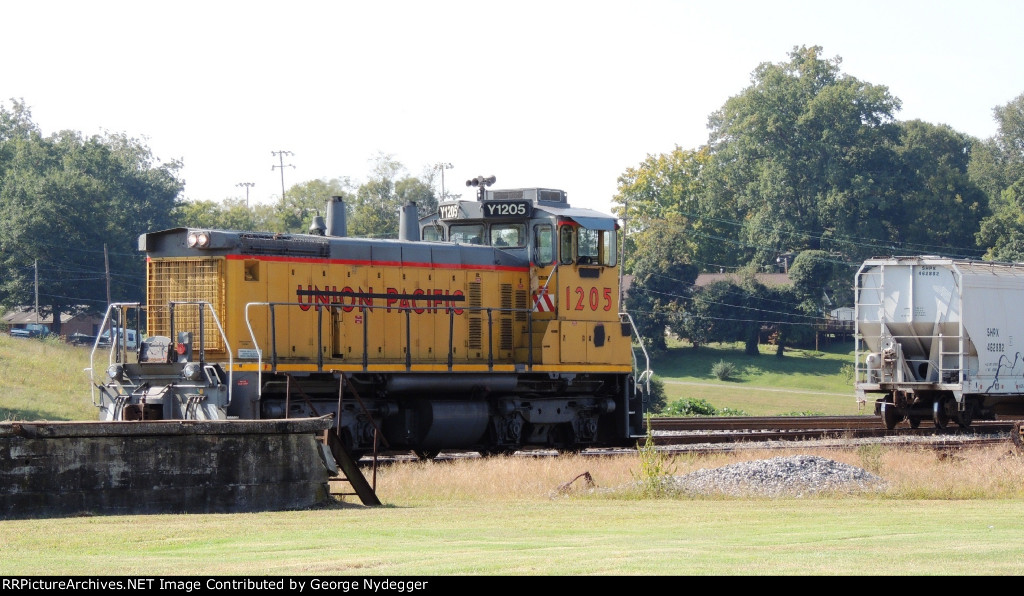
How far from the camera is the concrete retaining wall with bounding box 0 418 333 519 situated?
11.9 meters

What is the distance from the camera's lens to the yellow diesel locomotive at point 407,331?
16.6 m

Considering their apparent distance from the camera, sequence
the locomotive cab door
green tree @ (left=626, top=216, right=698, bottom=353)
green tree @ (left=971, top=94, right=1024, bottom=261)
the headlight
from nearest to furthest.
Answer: the headlight → the locomotive cab door → green tree @ (left=626, top=216, right=698, bottom=353) → green tree @ (left=971, top=94, right=1024, bottom=261)

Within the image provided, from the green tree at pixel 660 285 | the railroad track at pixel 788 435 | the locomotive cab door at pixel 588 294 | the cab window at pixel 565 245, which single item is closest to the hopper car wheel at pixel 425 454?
the railroad track at pixel 788 435

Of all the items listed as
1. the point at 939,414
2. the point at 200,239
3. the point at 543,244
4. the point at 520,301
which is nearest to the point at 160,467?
the point at 200,239

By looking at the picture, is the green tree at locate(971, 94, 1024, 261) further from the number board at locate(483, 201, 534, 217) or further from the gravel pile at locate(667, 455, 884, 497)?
the gravel pile at locate(667, 455, 884, 497)

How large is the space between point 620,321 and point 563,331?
141cm

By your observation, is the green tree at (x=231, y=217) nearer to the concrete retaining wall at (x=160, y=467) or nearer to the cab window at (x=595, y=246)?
the cab window at (x=595, y=246)

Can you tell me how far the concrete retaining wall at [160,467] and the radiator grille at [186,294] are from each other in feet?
13.4

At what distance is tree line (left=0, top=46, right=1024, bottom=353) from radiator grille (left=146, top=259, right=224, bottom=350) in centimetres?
4713

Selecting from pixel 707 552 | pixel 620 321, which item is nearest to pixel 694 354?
pixel 620 321

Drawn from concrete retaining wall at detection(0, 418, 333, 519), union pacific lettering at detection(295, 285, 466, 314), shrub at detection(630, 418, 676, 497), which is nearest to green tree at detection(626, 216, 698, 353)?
union pacific lettering at detection(295, 285, 466, 314)

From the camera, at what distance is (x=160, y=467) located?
41.1 feet

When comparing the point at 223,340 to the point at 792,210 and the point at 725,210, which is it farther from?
the point at 725,210

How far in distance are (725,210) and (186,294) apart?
77228mm
